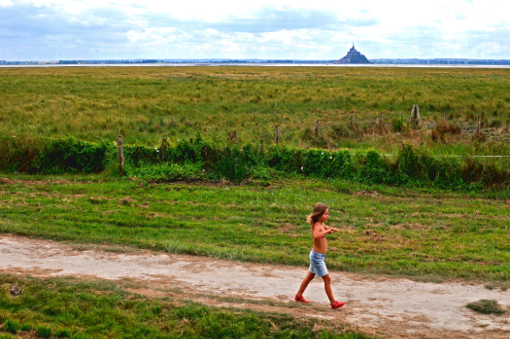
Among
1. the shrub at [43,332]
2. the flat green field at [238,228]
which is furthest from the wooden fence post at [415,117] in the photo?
the shrub at [43,332]

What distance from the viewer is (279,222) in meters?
11.1

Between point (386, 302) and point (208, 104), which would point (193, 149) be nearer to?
point (386, 302)

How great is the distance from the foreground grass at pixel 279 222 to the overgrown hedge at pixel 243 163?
0.71 m

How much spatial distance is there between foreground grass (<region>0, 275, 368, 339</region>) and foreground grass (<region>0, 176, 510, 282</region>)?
237cm

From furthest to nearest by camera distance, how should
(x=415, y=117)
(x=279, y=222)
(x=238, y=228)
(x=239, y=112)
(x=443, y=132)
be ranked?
1. (x=239, y=112)
2. (x=415, y=117)
3. (x=443, y=132)
4. (x=279, y=222)
5. (x=238, y=228)

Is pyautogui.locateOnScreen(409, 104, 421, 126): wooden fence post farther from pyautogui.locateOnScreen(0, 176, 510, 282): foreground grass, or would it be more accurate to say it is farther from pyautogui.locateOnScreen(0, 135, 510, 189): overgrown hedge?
pyautogui.locateOnScreen(0, 176, 510, 282): foreground grass

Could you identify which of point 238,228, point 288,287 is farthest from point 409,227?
point 288,287

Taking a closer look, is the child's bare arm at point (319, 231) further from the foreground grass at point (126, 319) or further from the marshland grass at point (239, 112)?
the marshland grass at point (239, 112)

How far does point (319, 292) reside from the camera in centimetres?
724

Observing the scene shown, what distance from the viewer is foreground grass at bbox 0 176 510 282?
8.66 metres

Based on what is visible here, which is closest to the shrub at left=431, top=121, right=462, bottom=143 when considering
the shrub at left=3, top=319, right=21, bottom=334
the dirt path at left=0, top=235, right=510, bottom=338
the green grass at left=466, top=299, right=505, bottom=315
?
the dirt path at left=0, top=235, right=510, bottom=338

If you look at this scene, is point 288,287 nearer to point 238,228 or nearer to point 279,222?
point 238,228

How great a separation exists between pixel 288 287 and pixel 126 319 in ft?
7.99

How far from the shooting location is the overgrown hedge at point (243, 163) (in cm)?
1377
